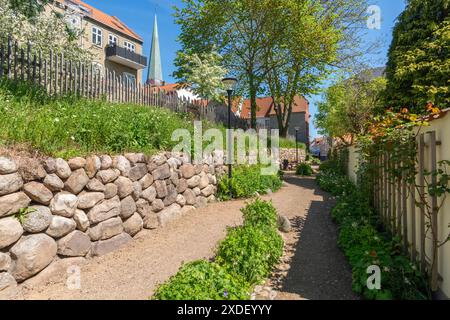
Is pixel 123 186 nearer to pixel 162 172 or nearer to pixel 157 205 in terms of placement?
pixel 157 205

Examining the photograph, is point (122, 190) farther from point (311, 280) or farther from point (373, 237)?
point (373, 237)

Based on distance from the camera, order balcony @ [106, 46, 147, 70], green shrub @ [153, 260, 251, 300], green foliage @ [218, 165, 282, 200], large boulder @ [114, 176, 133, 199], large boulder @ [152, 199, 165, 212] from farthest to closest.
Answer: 1. balcony @ [106, 46, 147, 70]
2. green foliage @ [218, 165, 282, 200]
3. large boulder @ [152, 199, 165, 212]
4. large boulder @ [114, 176, 133, 199]
5. green shrub @ [153, 260, 251, 300]

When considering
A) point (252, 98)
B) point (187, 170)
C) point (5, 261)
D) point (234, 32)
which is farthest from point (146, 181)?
point (234, 32)

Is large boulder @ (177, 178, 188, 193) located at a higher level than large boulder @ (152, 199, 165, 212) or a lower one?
higher

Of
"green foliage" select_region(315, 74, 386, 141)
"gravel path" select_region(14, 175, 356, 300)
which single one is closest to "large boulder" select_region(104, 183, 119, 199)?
"gravel path" select_region(14, 175, 356, 300)

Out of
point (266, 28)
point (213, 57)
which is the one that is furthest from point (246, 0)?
point (213, 57)

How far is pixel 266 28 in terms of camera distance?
15.3 m

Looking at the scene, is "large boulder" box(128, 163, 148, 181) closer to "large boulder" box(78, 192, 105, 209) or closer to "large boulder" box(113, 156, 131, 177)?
"large boulder" box(113, 156, 131, 177)

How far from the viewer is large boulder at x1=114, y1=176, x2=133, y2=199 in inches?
188

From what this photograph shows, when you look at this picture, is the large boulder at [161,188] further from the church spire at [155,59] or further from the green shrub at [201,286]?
the church spire at [155,59]

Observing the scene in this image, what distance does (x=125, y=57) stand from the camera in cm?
2438

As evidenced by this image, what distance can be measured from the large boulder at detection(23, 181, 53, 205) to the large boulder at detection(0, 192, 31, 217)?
0.06m

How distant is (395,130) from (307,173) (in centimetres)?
1232

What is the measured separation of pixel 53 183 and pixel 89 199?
1.97ft
